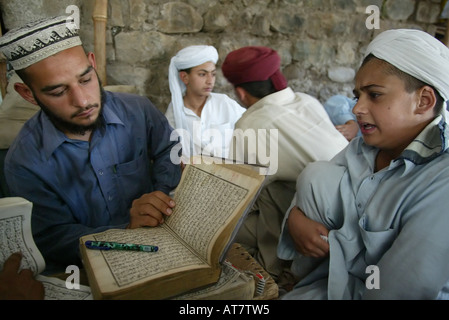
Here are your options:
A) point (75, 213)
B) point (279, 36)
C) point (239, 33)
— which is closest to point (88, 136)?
point (75, 213)

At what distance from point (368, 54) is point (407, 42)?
111 millimetres

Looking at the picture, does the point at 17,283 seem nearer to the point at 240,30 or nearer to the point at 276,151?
the point at 276,151

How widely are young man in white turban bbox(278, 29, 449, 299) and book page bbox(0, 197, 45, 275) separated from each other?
703 mm

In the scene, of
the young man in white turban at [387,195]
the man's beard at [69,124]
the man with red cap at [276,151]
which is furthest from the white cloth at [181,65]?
the young man in white turban at [387,195]

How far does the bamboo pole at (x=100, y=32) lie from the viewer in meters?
1.86

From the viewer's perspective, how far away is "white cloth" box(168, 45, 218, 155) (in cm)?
216

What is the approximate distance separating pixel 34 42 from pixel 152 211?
61cm

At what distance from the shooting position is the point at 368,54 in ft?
2.95

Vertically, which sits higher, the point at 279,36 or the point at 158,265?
the point at 279,36

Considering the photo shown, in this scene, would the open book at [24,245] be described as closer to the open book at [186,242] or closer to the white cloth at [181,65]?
the open book at [186,242]

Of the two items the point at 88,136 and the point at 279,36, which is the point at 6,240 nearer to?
the point at 88,136

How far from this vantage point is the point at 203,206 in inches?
28.4

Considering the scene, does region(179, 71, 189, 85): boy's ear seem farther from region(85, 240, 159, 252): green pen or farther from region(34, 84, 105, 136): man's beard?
region(85, 240, 159, 252): green pen
